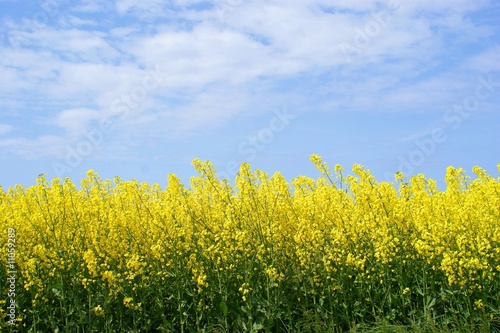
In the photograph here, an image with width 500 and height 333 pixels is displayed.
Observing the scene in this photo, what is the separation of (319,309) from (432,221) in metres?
1.89

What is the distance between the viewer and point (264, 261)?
5.80 meters

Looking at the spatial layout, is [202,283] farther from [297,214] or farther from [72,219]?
[72,219]

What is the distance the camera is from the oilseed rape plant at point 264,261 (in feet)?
18.5

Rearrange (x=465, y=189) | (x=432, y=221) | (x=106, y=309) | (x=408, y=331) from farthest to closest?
(x=465, y=189) → (x=432, y=221) → (x=106, y=309) → (x=408, y=331)

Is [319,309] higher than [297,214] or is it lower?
lower

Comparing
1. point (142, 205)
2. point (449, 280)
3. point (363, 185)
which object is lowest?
point (449, 280)

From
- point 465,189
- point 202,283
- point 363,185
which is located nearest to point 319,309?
point 202,283

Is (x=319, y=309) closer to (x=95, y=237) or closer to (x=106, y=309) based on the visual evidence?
(x=106, y=309)

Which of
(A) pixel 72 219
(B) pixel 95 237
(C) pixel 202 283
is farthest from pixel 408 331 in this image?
(A) pixel 72 219

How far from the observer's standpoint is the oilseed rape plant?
18.5 feet

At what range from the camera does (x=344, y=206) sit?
668 cm

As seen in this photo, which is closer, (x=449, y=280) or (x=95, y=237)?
(x=449, y=280)

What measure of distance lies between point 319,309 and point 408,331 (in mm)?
896

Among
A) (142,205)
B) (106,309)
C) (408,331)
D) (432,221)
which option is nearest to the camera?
(408,331)
